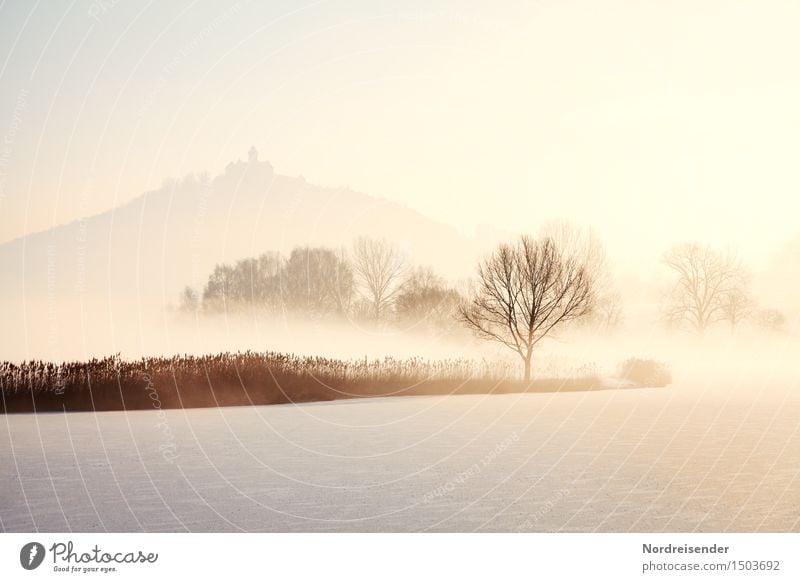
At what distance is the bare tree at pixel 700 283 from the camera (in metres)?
12.9

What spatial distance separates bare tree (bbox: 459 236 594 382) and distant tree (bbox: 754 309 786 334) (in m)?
3.49

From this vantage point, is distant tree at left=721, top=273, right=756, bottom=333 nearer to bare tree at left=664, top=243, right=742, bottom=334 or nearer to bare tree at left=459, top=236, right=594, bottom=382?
bare tree at left=664, top=243, right=742, bottom=334

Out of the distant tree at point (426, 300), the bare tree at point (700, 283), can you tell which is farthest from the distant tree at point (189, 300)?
the bare tree at point (700, 283)

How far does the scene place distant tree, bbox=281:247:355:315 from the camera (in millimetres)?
16922

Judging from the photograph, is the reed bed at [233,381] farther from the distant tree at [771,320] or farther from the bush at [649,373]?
the distant tree at [771,320]

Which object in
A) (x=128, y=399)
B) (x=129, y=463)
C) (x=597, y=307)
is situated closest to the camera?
(x=129, y=463)

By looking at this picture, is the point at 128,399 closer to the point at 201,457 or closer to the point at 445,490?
the point at 201,457

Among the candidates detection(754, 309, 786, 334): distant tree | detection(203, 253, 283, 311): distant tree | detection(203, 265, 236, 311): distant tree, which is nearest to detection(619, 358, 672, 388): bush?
detection(754, 309, 786, 334): distant tree

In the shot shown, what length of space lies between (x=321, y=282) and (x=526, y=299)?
523 cm

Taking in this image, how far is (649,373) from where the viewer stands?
59.8ft

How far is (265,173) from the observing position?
12.5 metres

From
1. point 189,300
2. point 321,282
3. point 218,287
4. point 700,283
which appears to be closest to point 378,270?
point 321,282
